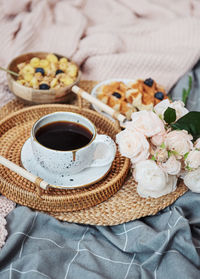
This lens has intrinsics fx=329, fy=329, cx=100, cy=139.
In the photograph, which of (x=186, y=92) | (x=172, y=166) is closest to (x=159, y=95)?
(x=186, y=92)

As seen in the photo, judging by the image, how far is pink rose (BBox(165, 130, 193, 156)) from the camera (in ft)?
2.26

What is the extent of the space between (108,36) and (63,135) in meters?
0.65

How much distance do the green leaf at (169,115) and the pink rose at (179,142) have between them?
4 cm

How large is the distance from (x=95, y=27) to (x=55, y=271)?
1.01 meters

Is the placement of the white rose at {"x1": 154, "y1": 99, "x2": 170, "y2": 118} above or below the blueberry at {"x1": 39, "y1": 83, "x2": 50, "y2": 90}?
above

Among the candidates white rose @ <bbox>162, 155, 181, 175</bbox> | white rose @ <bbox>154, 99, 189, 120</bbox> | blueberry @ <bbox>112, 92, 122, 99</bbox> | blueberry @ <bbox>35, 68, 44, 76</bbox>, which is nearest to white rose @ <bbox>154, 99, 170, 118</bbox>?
white rose @ <bbox>154, 99, 189, 120</bbox>

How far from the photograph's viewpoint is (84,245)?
2.32ft

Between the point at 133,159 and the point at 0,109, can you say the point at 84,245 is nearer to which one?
the point at 133,159

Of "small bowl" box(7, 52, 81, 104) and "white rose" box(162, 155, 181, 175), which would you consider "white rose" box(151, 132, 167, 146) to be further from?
"small bowl" box(7, 52, 81, 104)

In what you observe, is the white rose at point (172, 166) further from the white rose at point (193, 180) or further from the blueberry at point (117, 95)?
the blueberry at point (117, 95)

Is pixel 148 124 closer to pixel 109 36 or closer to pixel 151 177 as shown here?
pixel 151 177

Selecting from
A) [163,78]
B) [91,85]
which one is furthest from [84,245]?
[163,78]

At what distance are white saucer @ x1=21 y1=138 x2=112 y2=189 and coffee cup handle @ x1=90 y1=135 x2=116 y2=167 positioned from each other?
0.03 meters

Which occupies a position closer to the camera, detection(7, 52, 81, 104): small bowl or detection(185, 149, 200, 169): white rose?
detection(185, 149, 200, 169): white rose
